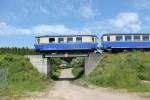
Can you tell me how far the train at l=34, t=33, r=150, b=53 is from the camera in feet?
219

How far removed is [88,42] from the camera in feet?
221

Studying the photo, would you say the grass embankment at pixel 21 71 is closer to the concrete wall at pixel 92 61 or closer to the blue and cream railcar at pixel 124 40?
the concrete wall at pixel 92 61

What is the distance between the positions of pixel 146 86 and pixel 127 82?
362 cm

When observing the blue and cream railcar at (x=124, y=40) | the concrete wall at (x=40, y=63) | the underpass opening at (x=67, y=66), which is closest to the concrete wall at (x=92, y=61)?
the blue and cream railcar at (x=124, y=40)

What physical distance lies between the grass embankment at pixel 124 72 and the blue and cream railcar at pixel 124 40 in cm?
284

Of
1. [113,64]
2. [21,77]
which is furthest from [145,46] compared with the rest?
[21,77]

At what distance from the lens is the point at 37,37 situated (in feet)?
222

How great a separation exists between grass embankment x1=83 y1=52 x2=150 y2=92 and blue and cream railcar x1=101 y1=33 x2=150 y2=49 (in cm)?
284

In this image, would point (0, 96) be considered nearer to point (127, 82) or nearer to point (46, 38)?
point (127, 82)

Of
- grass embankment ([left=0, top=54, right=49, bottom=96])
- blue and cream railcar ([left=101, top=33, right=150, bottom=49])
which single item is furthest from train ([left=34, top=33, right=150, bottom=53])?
grass embankment ([left=0, top=54, right=49, bottom=96])

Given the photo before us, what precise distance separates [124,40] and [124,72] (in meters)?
14.5

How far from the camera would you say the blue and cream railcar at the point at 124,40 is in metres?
66.6

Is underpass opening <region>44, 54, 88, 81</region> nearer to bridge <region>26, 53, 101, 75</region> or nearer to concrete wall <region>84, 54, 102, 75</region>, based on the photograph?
bridge <region>26, 53, 101, 75</region>

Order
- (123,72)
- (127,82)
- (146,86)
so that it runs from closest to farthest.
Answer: (146,86), (127,82), (123,72)
